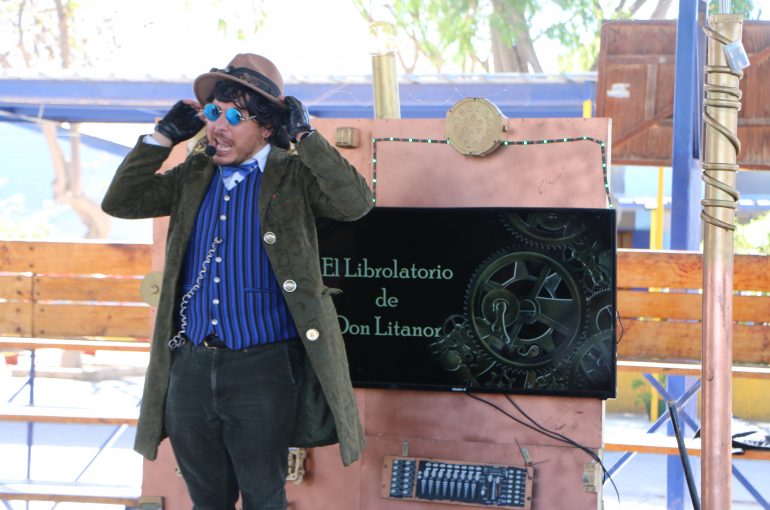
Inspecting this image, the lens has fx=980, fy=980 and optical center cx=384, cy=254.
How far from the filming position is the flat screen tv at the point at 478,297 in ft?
11.4

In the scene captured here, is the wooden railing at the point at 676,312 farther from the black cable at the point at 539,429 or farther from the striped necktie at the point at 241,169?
the striped necktie at the point at 241,169

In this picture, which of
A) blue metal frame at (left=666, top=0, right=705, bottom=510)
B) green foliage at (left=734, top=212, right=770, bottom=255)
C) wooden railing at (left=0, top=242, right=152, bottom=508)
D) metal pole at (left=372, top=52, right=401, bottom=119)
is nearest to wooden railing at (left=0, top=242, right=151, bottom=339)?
wooden railing at (left=0, top=242, right=152, bottom=508)

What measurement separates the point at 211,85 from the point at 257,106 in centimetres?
16

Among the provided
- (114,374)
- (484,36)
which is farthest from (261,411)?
(484,36)

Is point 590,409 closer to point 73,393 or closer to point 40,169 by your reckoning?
point 73,393

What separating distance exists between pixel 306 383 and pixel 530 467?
1.05 meters

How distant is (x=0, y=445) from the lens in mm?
8086

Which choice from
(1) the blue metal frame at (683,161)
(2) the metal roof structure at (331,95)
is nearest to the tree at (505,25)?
(2) the metal roof structure at (331,95)

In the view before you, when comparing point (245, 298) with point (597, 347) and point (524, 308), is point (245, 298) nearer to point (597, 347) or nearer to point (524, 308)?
point (524, 308)

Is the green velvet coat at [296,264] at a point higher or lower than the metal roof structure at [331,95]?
lower

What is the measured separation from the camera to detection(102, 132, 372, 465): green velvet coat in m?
2.89

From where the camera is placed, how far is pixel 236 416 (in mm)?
2787

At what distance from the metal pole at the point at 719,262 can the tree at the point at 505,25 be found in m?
10.9

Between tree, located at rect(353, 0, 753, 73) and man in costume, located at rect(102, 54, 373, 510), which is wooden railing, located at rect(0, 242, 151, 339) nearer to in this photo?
man in costume, located at rect(102, 54, 373, 510)
